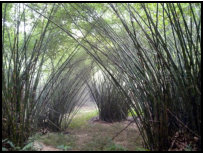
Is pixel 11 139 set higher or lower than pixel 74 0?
lower

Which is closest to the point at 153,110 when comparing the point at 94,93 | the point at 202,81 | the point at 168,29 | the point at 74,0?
the point at 202,81

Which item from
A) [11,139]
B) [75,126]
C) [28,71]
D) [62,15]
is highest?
[62,15]

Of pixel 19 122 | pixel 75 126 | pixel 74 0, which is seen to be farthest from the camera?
pixel 75 126

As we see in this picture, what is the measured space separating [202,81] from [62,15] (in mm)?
2568

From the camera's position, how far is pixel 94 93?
4.02m

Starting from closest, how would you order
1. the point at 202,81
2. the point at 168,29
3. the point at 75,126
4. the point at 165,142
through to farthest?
the point at 202,81 → the point at 165,142 → the point at 168,29 → the point at 75,126

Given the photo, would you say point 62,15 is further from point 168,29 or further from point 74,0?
point 168,29

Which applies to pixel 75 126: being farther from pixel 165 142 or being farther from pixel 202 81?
pixel 202 81

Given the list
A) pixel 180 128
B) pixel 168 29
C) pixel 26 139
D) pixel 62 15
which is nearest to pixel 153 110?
pixel 180 128

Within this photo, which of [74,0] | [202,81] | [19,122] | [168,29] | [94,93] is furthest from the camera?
[94,93]

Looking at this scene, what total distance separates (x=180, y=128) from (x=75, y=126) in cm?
258

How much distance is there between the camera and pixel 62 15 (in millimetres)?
3023

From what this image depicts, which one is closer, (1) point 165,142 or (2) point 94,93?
(1) point 165,142

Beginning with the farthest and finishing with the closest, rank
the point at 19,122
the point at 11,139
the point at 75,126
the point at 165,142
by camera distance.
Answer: the point at 75,126 < the point at 19,122 < the point at 11,139 < the point at 165,142
